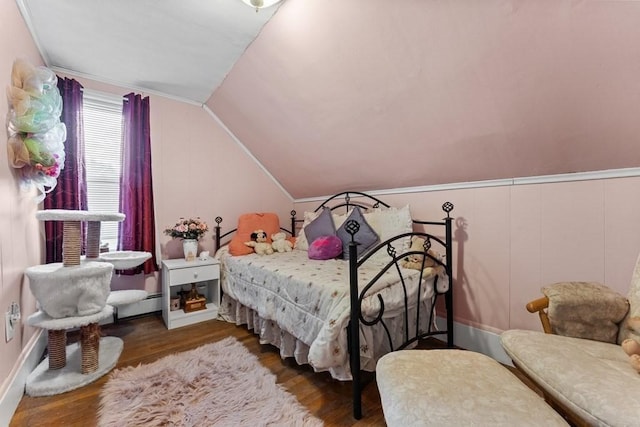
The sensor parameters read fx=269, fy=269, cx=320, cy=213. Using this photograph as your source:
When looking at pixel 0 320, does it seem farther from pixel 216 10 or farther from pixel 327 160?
pixel 327 160

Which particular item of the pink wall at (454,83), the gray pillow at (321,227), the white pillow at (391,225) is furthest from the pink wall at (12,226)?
the white pillow at (391,225)

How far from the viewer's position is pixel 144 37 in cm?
189

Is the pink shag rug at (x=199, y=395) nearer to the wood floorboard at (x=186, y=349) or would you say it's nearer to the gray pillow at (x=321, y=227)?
the wood floorboard at (x=186, y=349)

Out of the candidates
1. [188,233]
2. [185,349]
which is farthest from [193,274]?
[185,349]

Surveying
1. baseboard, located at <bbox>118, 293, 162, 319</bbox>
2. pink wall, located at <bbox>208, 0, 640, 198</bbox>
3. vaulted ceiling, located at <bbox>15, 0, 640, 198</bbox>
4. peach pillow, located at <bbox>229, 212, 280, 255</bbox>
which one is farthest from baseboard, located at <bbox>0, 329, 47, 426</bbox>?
pink wall, located at <bbox>208, 0, 640, 198</bbox>

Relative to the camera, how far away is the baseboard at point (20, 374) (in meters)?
1.25

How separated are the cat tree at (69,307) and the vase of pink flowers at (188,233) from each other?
879 millimetres

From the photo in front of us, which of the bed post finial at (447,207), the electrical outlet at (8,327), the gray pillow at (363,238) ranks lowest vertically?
the electrical outlet at (8,327)

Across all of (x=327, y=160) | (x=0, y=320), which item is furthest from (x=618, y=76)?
(x=0, y=320)

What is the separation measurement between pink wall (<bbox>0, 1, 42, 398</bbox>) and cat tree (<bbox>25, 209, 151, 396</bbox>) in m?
0.11

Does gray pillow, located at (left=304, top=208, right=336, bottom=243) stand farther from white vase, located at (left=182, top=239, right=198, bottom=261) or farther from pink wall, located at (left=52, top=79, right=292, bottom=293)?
white vase, located at (left=182, top=239, right=198, bottom=261)

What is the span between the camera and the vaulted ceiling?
1.13 meters

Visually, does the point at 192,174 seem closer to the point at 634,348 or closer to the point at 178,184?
the point at 178,184

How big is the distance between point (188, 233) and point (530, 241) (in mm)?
2772
